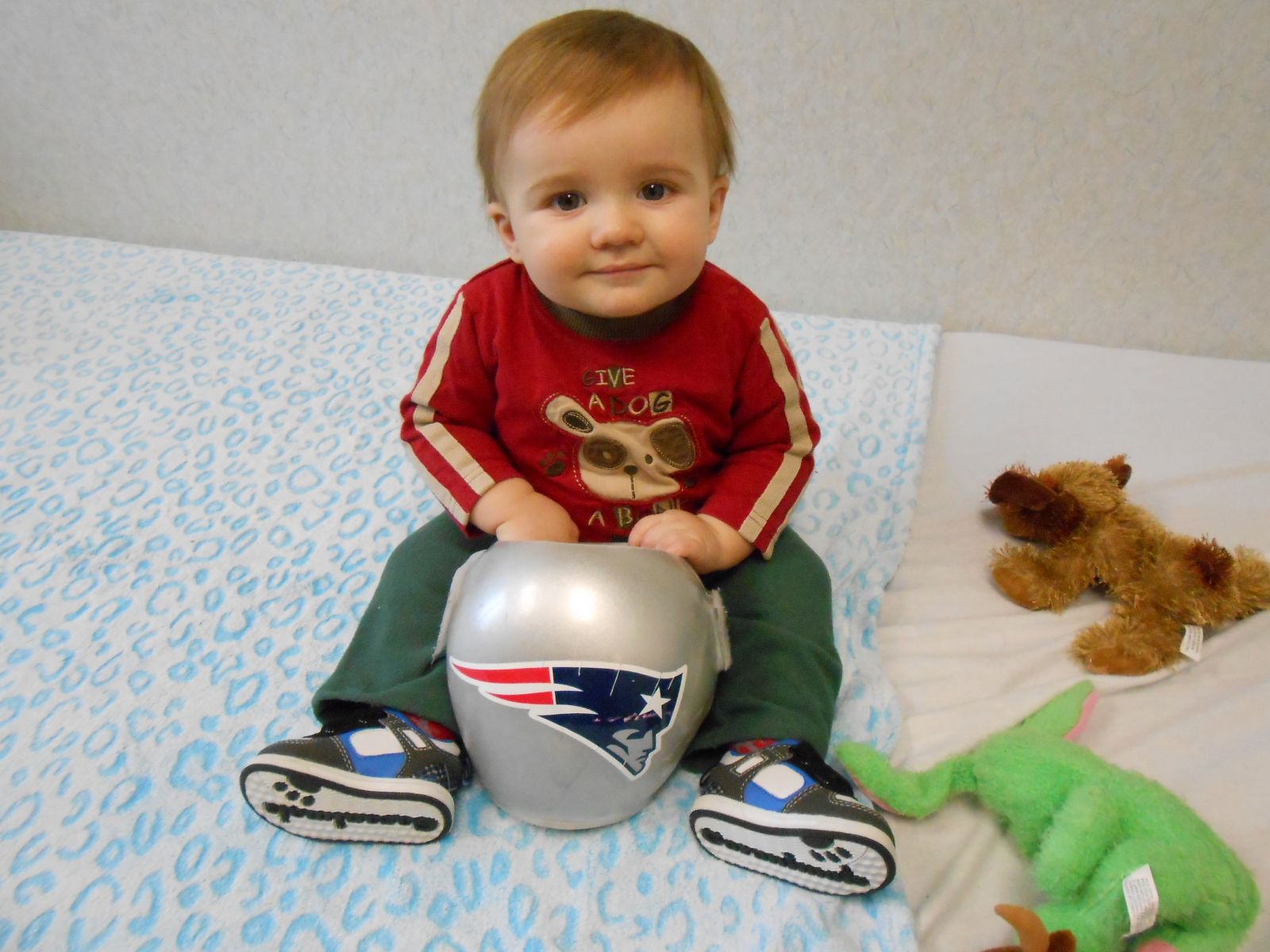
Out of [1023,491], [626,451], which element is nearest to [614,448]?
[626,451]

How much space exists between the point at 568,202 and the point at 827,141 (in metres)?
0.78

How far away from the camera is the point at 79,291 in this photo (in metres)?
1.45

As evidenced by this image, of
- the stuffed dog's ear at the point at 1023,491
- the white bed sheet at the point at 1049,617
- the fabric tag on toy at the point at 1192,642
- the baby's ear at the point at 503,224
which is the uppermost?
the baby's ear at the point at 503,224

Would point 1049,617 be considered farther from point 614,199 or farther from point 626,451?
point 614,199

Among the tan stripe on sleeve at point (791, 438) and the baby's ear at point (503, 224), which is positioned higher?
the baby's ear at point (503, 224)

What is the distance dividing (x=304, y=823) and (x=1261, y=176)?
4.60 feet

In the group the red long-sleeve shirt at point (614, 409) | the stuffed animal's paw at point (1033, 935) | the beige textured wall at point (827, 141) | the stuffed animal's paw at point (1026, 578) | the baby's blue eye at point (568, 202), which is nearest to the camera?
the stuffed animal's paw at point (1033, 935)

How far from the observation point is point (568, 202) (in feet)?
2.10

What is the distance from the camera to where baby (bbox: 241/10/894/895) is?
614 millimetres

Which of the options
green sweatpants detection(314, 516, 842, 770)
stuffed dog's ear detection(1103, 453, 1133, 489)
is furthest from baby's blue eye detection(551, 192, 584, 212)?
stuffed dog's ear detection(1103, 453, 1133, 489)

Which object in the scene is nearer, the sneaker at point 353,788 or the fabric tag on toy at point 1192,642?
the sneaker at point 353,788

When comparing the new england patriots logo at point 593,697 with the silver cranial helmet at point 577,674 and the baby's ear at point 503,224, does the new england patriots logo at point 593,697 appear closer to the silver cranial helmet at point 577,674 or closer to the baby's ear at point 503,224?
the silver cranial helmet at point 577,674

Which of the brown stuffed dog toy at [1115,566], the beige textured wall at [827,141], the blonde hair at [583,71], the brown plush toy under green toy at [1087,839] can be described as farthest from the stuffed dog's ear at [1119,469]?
the blonde hair at [583,71]

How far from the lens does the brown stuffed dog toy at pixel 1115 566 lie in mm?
817
